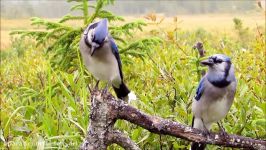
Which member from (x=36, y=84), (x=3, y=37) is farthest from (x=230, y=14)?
(x=36, y=84)

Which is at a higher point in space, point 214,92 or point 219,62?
point 219,62

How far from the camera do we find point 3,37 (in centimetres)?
3412

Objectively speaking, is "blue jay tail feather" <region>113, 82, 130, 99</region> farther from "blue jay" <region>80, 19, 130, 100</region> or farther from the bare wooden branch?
the bare wooden branch

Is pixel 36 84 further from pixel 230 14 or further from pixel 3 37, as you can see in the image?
pixel 230 14

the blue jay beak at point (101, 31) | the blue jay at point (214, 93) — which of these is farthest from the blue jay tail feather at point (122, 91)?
the blue jay at point (214, 93)

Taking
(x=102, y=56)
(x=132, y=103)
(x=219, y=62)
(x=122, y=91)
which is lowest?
(x=122, y=91)

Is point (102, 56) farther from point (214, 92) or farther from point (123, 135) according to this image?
point (123, 135)

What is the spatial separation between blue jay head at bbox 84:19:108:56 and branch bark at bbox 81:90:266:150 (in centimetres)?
77

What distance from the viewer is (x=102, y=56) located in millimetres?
4430

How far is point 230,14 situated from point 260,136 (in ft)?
154

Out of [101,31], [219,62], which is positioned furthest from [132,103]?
[219,62]

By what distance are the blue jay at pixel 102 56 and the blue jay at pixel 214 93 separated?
852mm

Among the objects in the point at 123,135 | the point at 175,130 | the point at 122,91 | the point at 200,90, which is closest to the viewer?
the point at 175,130

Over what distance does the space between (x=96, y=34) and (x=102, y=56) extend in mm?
547
